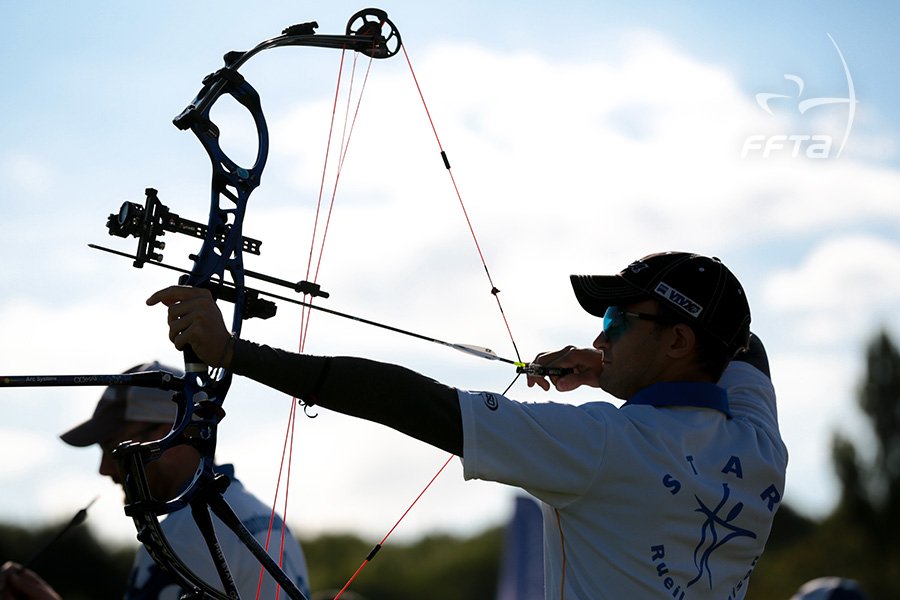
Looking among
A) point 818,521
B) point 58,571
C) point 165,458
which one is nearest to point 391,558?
point 58,571

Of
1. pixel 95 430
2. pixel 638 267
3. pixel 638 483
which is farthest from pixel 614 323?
pixel 95 430

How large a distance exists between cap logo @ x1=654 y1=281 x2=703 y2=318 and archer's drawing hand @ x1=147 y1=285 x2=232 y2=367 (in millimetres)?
1088

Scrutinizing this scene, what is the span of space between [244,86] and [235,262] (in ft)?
1.82

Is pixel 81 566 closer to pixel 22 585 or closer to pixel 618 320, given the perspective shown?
pixel 22 585

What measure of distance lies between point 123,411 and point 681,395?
2.35 m

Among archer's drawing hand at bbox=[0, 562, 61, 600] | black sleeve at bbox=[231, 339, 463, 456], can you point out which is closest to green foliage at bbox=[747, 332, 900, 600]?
archer's drawing hand at bbox=[0, 562, 61, 600]

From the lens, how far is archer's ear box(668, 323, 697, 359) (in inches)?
120

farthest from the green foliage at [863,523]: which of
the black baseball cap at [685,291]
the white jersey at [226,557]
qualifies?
the black baseball cap at [685,291]

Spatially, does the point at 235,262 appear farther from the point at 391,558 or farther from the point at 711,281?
the point at 391,558

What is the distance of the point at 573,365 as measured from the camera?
361 cm

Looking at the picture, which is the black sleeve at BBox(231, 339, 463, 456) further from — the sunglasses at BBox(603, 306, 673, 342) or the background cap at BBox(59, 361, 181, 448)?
the background cap at BBox(59, 361, 181, 448)

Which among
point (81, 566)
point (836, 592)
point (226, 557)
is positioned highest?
point (226, 557)

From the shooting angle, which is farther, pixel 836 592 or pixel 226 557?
pixel 836 592

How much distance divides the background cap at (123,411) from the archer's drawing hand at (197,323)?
164 centimetres
